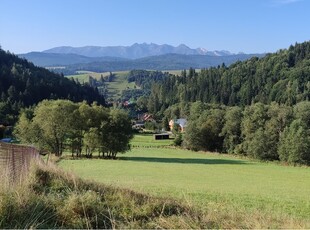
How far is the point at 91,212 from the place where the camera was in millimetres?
6820

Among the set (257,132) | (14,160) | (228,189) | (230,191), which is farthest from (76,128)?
(14,160)

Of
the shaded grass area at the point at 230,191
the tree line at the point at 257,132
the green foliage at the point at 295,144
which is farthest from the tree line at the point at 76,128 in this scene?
the green foliage at the point at 295,144

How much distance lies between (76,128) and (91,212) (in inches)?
2432

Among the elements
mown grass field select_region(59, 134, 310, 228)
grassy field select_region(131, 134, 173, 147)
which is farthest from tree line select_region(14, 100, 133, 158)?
grassy field select_region(131, 134, 173, 147)

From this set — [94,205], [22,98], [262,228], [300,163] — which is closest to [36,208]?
[94,205]

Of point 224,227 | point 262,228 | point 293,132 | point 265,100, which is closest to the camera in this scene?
point 262,228

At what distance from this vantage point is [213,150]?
94.2 metres

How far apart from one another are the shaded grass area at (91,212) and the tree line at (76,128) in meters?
57.9

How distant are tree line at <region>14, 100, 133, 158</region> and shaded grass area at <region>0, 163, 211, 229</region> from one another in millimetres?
57942

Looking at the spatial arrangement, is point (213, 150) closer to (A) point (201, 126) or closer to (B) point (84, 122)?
(A) point (201, 126)

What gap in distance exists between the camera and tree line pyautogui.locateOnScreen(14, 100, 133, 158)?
2603 inches

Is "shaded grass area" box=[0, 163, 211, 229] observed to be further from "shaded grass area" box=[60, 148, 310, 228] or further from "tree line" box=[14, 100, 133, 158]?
"tree line" box=[14, 100, 133, 158]

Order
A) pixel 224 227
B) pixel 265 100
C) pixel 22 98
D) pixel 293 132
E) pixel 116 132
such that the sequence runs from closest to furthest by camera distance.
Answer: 1. pixel 224 227
2. pixel 116 132
3. pixel 293 132
4. pixel 22 98
5. pixel 265 100

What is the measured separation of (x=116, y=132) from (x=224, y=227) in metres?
61.8
